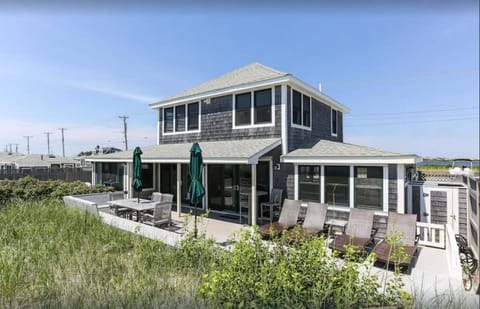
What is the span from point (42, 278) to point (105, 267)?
2.88ft

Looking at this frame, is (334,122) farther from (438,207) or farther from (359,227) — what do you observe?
(359,227)

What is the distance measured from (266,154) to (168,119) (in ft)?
24.3

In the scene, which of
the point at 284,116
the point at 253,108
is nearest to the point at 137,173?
the point at 253,108

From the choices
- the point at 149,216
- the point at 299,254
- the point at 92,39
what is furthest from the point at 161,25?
the point at 299,254

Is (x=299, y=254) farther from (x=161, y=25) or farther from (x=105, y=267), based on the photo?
(x=161, y=25)

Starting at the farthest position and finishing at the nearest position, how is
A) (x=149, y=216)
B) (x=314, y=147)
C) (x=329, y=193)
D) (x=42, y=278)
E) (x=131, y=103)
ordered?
(x=131, y=103) < (x=314, y=147) < (x=149, y=216) < (x=329, y=193) < (x=42, y=278)

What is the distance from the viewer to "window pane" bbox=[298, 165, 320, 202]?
28.3ft

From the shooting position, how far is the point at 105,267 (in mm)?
4176

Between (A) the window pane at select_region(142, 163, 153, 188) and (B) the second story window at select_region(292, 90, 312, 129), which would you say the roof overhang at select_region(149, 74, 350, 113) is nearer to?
(B) the second story window at select_region(292, 90, 312, 129)

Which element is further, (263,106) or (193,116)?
(193,116)

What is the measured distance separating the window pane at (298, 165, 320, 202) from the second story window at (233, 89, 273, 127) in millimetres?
2550

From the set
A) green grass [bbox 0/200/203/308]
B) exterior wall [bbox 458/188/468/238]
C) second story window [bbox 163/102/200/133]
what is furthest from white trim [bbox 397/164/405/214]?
second story window [bbox 163/102/200/133]

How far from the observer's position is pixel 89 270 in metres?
3.93

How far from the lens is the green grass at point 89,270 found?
3.17 metres
